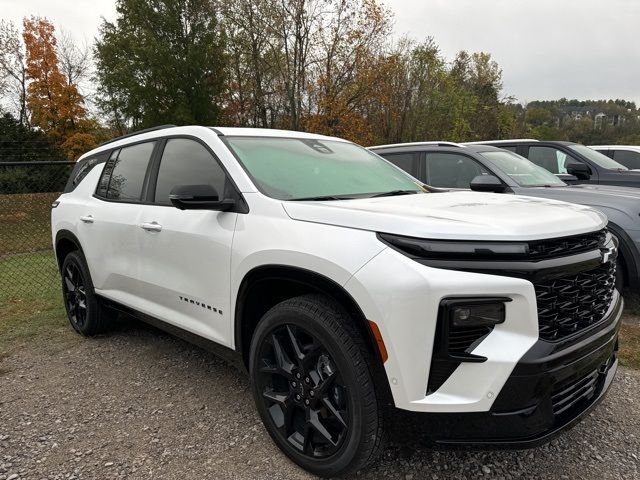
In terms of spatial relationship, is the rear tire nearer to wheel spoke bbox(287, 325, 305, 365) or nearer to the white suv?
the white suv

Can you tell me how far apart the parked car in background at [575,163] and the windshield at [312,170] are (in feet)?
16.0

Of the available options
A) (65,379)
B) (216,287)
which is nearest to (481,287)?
(216,287)

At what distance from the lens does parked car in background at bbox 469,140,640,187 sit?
7258 millimetres

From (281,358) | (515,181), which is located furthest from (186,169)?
(515,181)

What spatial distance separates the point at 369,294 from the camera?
1.93 m

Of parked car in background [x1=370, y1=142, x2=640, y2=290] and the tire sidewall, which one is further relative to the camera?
parked car in background [x1=370, y1=142, x2=640, y2=290]

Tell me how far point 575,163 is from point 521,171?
209cm

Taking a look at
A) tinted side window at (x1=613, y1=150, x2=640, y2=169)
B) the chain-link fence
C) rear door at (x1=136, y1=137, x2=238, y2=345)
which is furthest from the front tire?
tinted side window at (x1=613, y1=150, x2=640, y2=169)

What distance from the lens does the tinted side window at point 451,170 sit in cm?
578

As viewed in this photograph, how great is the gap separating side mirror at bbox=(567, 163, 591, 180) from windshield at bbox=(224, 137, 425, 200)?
487cm

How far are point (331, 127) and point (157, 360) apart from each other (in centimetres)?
1874

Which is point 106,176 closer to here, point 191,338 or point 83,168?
point 83,168

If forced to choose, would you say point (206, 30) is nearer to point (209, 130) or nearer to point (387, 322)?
point (209, 130)

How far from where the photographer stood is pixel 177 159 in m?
3.31
